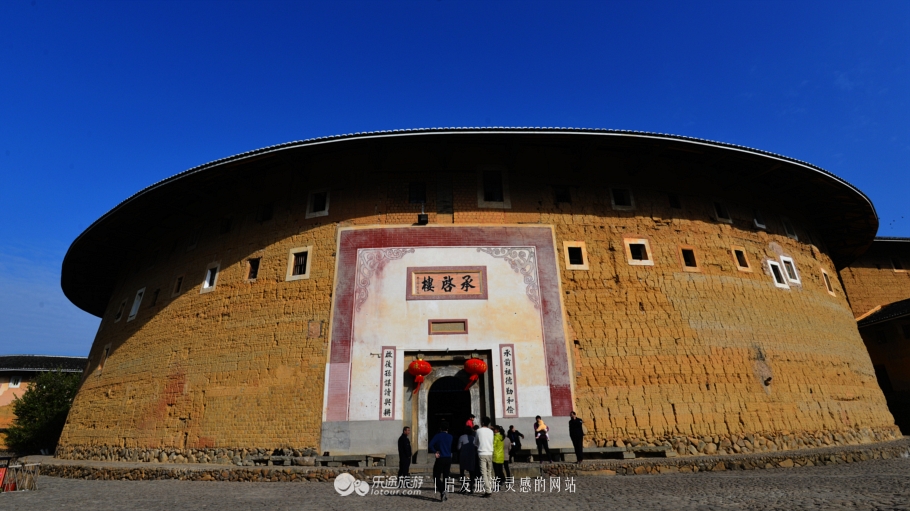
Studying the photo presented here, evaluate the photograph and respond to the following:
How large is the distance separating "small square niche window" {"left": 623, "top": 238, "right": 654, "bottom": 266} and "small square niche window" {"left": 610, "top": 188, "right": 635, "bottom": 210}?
46.0 inches

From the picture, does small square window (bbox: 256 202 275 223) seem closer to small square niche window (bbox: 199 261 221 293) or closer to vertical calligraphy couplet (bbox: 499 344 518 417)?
small square niche window (bbox: 199 261 221 293)

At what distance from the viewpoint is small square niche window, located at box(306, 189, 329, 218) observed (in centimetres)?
1388

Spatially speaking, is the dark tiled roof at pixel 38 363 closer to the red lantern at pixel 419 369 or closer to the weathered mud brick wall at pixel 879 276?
the red lantern at pixel 419 369

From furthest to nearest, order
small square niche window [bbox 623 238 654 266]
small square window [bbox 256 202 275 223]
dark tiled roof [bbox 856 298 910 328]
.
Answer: dark tiled roof [bbox 856 298 910 328], small square window [bbox 256 202 275 223], small square niche window [bbox 623 238 654 266]

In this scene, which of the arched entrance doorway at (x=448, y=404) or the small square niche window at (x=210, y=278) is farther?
the small square niche window at (x=210, y=278)

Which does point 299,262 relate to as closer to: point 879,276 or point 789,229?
point 789,229

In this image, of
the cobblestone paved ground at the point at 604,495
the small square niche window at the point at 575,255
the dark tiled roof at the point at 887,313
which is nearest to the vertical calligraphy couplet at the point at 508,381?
the cobblestone paved ground at the point at 604,495

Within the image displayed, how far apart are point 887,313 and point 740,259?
10098mm

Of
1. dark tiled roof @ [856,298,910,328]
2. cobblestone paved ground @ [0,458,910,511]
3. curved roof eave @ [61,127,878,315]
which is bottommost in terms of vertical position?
cobblestone paved ground @ [0,458,910,511]

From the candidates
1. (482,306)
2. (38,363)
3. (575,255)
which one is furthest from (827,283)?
(38,363)

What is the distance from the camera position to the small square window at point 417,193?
13594 millimetres

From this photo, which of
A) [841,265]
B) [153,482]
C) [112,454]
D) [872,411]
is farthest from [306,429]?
[841,265]

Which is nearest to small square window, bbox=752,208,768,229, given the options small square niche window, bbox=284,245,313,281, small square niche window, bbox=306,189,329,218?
small square niche window, bbox=306,189,329,218

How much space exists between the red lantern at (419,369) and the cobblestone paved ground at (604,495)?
10.7 ft
